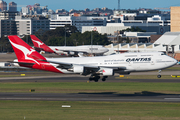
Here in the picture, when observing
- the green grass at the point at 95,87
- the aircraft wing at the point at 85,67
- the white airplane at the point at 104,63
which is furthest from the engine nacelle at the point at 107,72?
the green grass at the point at 95,87

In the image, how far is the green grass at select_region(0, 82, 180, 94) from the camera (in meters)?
62.8

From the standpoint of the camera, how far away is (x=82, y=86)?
69.0m

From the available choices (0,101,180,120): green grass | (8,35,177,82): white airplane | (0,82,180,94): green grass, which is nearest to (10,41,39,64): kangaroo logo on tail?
(8,35,177,82): white airplane

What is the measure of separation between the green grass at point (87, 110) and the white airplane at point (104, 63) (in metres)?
11.3

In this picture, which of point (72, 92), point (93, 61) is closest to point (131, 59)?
point (93, 61)

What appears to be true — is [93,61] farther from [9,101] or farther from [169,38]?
[169,38]

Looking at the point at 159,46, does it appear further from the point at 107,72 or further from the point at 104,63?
the point at 107,72

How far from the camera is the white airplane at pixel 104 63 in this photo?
196 feet

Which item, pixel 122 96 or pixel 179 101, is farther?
pixel 122 96

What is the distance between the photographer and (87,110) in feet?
144

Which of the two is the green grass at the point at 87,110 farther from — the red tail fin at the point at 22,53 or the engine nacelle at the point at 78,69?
the red tail fin at the point at 22,53

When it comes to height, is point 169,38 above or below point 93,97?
above

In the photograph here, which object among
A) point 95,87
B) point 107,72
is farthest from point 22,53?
point 107,72

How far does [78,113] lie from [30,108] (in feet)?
24.6
